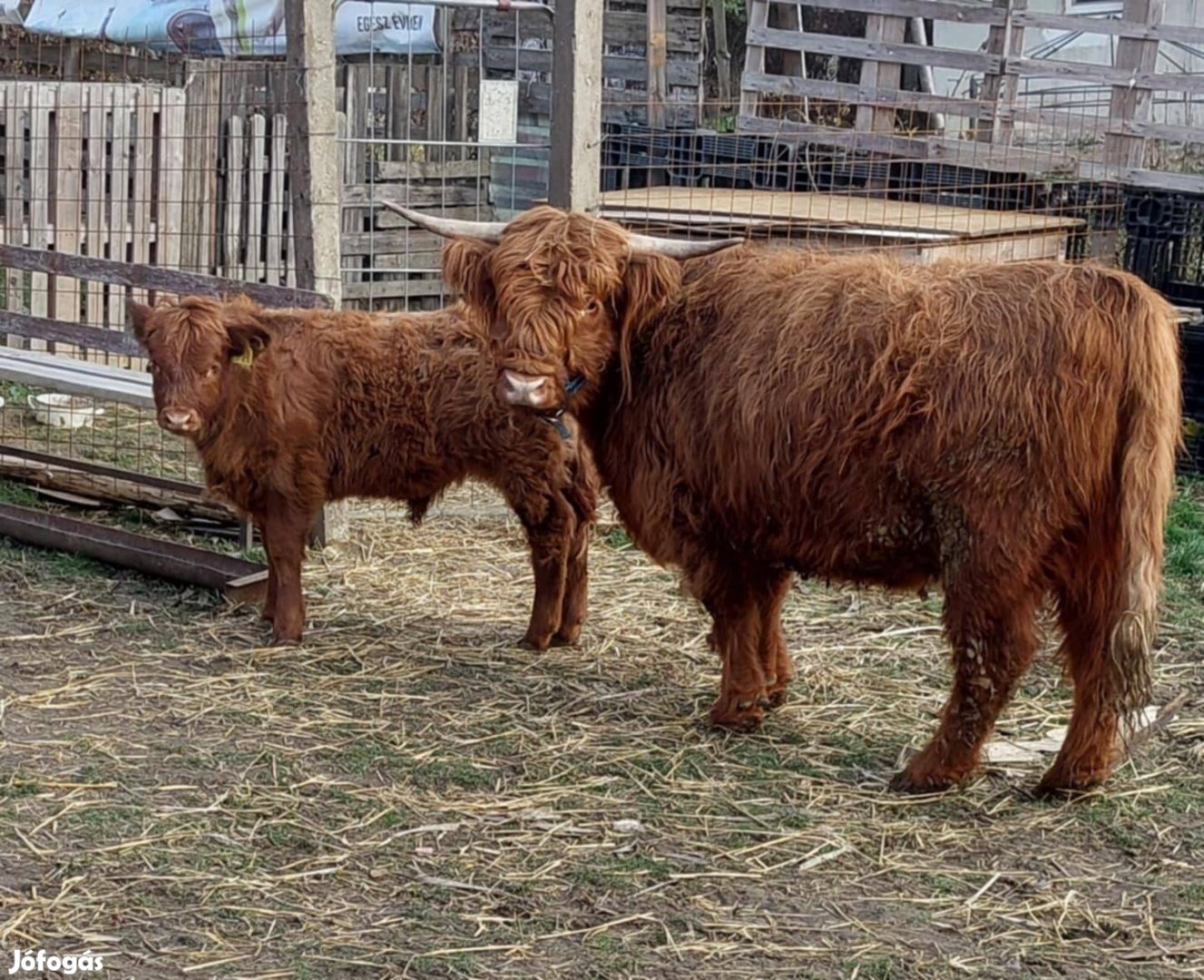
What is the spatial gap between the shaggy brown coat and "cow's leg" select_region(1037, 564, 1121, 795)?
7.31 feet

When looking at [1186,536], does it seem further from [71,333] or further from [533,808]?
[71,333]

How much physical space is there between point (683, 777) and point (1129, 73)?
26.5ft

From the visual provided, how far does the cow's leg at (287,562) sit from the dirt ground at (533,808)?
0.40ft

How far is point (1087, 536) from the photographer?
4789mm

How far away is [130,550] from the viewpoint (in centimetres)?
726

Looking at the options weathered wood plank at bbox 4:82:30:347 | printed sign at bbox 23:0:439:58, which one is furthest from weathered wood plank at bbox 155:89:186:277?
printed sign at bbox 23:0:439:58

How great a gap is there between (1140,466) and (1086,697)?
80 centimetres

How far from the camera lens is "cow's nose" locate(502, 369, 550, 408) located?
204 inches

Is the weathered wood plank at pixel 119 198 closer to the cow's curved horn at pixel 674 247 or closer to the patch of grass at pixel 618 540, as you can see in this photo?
the patch of grass at pixel 618 540

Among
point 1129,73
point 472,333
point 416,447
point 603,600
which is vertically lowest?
point 603,600

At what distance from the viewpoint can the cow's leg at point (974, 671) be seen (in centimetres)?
481

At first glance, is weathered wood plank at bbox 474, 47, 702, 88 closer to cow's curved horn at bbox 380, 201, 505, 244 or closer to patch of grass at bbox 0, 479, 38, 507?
patch of grass at bbox 0, 479, 38, 507

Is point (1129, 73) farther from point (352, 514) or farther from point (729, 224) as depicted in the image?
point (352, 514)

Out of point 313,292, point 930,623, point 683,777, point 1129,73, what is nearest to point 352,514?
point 313,292
